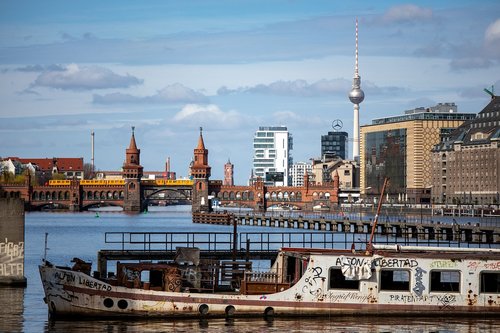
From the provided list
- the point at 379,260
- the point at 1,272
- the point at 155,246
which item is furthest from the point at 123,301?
the point at 155,246

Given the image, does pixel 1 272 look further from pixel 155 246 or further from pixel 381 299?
pixel 155 246

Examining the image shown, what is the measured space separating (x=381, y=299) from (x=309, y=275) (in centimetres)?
388

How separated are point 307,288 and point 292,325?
2083 millimetres

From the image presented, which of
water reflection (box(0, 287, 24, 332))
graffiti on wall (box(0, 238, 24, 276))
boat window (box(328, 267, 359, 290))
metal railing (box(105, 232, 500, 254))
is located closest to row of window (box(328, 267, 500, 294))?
boat window (box(328, 267, 359, 290))

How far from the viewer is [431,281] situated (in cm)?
5581

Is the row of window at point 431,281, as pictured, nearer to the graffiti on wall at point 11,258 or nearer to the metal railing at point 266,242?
the metal railing at point 266,242

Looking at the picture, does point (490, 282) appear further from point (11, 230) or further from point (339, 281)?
point (11, 230)

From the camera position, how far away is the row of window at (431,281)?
55.2 m

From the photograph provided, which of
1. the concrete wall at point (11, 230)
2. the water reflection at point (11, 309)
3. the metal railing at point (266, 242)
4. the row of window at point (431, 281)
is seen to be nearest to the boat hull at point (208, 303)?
the row of window at point (431, 281)

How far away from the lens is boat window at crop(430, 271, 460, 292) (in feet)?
184

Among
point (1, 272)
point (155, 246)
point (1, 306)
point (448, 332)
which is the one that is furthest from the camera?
point (155, 246)

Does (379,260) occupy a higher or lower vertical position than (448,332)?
higher

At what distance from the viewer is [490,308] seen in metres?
56.1

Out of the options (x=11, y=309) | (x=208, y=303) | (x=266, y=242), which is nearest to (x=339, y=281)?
(x=208, y=303)
